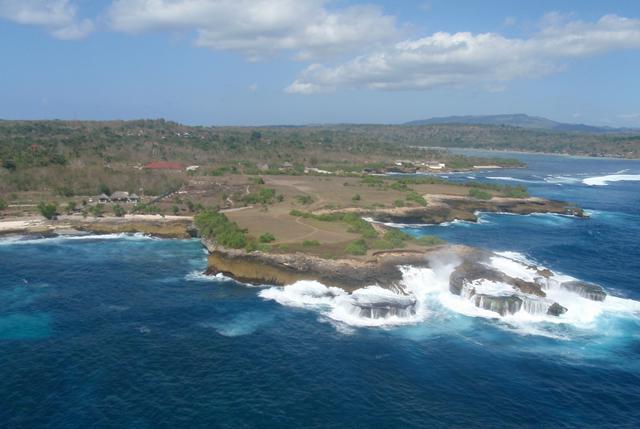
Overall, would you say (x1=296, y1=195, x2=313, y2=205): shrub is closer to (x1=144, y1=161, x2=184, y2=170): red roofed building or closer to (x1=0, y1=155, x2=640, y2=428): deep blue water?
(x1=0, y1=155, x2=640, y2=428): deep blue water

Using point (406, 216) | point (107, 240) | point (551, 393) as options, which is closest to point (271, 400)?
point (551, 393)

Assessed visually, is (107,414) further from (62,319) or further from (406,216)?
(406,216)

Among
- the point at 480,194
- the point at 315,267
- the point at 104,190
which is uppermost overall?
the point at 104,190

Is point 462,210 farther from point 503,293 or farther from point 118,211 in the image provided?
point 118,211

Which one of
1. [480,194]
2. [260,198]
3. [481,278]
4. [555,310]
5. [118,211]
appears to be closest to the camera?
[555,310]

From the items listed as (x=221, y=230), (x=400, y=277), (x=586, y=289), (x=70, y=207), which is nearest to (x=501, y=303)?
(x=586, y=289)

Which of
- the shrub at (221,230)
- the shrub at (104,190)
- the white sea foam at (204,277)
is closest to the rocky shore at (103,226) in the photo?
the shrub at (221,230)
